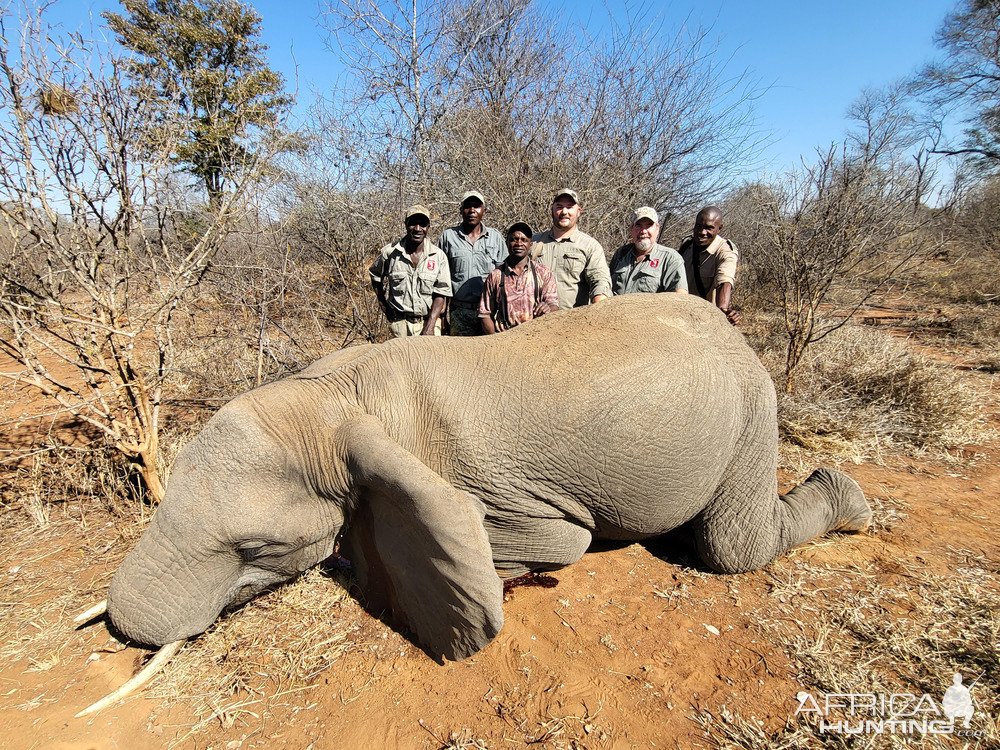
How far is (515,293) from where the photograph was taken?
3.81 meters

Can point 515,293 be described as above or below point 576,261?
below

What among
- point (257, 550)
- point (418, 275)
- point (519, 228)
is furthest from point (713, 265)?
point (257, 550)

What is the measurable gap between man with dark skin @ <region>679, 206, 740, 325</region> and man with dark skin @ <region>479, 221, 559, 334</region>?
1.53m

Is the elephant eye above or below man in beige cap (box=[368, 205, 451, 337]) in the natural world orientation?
below

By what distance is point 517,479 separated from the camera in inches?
104

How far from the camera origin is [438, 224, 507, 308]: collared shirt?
4.75 m

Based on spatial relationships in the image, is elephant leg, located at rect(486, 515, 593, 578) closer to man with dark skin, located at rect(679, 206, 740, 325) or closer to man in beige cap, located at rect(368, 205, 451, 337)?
man in beige cap, located at rect(368, 205, 451, 337)

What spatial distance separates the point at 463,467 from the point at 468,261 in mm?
2626

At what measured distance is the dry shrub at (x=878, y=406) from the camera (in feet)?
16.7

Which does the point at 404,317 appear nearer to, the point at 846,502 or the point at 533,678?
the point at 533,678

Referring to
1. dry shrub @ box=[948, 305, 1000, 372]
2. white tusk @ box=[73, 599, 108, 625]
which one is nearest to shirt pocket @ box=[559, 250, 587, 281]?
white tusk @ box=[73, 599, 108, 625]

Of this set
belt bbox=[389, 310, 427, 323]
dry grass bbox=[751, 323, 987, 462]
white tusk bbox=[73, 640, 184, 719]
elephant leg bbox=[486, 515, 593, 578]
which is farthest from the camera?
dry grass bbox=[751, 323, 987, 462]

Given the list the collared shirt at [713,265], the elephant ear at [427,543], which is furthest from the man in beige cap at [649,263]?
the elephant ear at [427,543]

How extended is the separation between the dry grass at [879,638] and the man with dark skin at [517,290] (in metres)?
2.31
